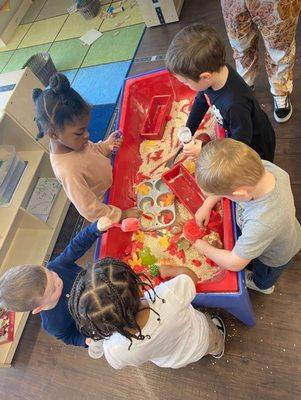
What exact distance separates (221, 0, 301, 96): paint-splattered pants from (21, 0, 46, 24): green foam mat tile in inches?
117

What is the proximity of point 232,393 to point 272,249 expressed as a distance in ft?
2.21

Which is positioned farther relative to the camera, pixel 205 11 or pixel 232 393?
pixel 205 11

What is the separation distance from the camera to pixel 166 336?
3.17 feet

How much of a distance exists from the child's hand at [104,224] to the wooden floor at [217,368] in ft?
2.22

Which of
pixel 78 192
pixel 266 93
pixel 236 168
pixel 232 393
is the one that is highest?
pixel 236 168

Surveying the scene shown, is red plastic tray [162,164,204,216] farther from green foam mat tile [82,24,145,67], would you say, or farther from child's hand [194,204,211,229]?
green foam mat tile [82,24,145,67]

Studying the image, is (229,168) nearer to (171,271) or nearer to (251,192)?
(251,192)

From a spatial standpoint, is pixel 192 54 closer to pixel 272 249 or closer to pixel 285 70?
pixel 272 249

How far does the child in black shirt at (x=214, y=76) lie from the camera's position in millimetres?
1149

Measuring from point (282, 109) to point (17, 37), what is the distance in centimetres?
315

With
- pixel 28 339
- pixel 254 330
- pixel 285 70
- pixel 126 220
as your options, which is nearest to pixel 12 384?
pixel 28 339

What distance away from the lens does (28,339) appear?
183 cm

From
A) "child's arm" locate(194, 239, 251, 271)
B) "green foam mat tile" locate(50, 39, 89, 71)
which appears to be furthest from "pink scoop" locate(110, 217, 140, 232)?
"green foam mat tile" locate(50, 39, 89, 71)

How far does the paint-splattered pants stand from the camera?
58.7 inches
